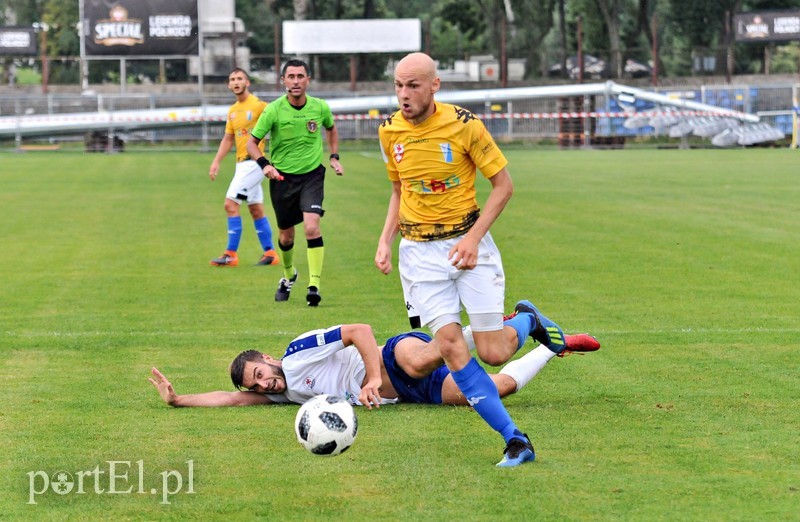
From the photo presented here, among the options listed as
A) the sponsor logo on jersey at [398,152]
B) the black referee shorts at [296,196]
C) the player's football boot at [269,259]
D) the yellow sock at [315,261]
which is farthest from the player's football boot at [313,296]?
the sponsor logo on jersey at [398,152]

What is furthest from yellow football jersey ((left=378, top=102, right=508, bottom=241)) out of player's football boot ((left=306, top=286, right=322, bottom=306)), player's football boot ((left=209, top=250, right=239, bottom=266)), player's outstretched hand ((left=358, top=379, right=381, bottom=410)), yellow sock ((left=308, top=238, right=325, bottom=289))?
player's football boot ((left=209, top=250, right=239, bottom=266))

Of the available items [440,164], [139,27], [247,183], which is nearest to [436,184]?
[440,164]

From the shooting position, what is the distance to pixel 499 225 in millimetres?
19625

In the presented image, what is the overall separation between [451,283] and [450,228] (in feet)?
0.94

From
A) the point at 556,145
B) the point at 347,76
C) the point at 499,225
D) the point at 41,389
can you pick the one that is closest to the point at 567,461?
the point at 41,389

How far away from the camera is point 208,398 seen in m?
7.65

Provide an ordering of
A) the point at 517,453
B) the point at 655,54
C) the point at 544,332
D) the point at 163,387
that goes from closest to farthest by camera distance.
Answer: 1. the point at 517,453
2. the point at 163,387
3. the point at 544,332
4. the point at 655,54

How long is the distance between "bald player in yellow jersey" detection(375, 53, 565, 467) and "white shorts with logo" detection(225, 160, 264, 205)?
8.78 m

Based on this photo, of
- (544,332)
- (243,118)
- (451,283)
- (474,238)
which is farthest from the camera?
(243,118)

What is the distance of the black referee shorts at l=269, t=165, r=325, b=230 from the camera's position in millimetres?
12625

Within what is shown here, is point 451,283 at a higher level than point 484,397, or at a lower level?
higher

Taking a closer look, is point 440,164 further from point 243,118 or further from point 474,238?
point 243,118

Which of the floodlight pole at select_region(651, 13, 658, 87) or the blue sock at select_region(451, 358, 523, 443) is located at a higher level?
the floodlight pole at select_region(651, 13, 658, 87)

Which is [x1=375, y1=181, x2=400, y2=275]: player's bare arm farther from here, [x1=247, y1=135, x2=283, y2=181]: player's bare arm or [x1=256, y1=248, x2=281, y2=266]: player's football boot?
[x1=256, y1=248, x2=281, y2=266]: player's football boot
